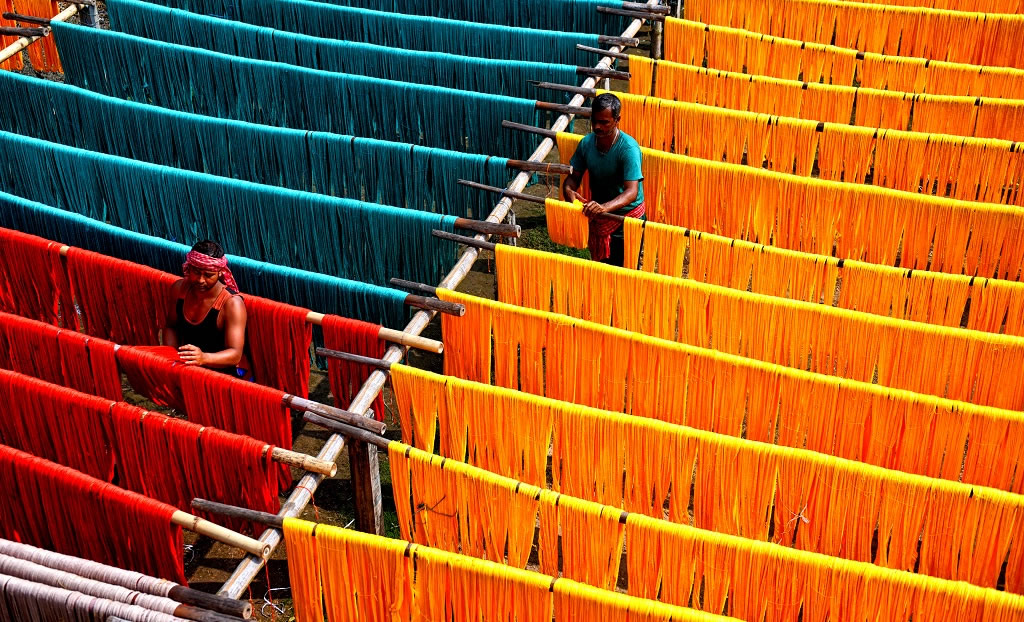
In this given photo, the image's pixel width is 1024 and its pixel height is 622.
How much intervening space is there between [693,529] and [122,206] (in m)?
6.45

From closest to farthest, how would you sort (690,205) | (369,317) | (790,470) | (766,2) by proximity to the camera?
(790,470), (369,317), (690,205), (766,2)

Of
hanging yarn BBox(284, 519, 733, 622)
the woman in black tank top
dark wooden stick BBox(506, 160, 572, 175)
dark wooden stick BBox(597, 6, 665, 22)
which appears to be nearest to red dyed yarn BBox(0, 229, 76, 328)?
the woman in black tank top

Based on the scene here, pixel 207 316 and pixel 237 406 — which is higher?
pixel 207 316

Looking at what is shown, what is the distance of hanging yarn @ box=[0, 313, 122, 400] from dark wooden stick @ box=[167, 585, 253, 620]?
2.56m

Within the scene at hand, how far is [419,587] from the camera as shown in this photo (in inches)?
236

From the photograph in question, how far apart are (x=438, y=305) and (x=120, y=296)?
269 cm

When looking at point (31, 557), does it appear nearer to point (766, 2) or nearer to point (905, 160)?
point (905, 160)

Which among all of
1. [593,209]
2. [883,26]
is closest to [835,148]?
[593,209]

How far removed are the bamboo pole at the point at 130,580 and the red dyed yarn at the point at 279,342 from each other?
95.5 inches

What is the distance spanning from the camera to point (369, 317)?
8.47 m

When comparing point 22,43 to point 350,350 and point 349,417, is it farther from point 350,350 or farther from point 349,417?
point 349,417

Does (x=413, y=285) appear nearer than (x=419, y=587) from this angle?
No

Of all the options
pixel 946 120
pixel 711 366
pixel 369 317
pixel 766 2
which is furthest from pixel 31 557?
pixel 766 2

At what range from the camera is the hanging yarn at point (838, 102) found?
10094mm
